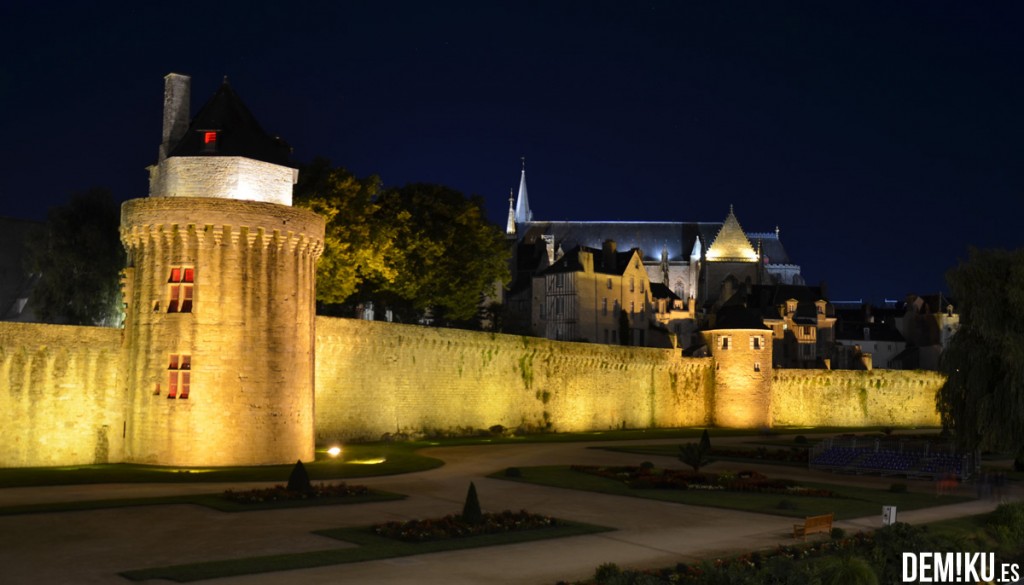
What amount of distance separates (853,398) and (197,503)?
218 feet

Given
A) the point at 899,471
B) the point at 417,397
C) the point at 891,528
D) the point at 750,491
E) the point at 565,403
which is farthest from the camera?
the point at 565,403

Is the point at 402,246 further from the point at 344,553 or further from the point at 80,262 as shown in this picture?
the point at 344,553

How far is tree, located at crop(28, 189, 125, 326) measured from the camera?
54750 mm

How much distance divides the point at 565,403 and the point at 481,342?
8882 mm

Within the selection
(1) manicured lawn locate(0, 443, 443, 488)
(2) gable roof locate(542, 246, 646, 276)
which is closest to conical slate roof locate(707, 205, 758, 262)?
(2) gable roof locate(542, 246, 646, 276)

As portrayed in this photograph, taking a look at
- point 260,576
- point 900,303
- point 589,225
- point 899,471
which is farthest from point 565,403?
point 900,303

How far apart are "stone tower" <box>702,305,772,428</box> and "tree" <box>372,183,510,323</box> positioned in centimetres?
1987

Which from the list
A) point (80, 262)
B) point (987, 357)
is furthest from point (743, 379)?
point (80, 262)

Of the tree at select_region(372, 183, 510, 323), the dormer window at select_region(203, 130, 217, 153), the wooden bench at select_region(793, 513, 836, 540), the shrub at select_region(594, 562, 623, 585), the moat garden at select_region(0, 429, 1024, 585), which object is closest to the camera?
the shrub at select_region(594, 562, 623, 585)

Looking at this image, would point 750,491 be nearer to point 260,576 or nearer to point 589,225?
point 260,576

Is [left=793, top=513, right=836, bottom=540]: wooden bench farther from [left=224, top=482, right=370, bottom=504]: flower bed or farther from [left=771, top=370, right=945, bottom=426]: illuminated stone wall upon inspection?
[left=771, top=370, right=945, bottom=426]: illuminated stone wall

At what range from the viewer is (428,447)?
42.8m

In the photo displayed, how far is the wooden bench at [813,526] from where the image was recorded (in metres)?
20.3

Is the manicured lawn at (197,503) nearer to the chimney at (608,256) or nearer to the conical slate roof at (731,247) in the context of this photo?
the chimney at (608,256)
